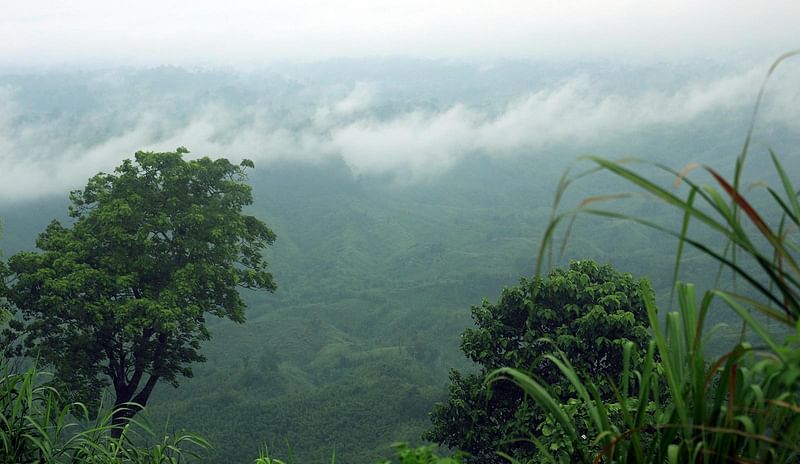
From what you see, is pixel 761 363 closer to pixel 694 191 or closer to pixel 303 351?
pixel 694 191

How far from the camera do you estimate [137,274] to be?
14.8m

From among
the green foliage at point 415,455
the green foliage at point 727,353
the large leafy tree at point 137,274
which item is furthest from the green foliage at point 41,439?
the large leafy tree at point 137,274

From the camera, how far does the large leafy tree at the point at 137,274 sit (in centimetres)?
1404

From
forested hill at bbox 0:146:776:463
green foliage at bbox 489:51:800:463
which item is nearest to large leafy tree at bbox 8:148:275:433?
forested hill at bbox 0:146:776:463

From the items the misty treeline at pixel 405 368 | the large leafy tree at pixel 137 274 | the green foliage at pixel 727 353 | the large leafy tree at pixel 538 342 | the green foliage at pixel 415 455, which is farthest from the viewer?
the large leafy tree at pixel 137 274

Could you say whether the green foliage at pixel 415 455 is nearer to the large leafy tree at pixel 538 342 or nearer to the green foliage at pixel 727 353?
the green foliage at pixel 727 353

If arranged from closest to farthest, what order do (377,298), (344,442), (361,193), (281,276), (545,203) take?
(344,442) < (377,298) < (281,276) < (361,193) < (545,203)

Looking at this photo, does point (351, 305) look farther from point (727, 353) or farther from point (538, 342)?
point (727, 353)

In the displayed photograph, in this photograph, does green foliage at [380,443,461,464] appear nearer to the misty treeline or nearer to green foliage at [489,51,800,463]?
the misty treeline

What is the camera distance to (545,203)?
197500 millimetres

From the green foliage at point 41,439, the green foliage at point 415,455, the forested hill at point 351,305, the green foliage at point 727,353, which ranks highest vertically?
the green foliage at point 727,353

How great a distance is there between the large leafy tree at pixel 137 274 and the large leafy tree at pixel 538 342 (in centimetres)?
584

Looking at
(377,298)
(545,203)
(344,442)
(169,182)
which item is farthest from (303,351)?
(545,203)

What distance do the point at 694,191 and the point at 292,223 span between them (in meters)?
158
